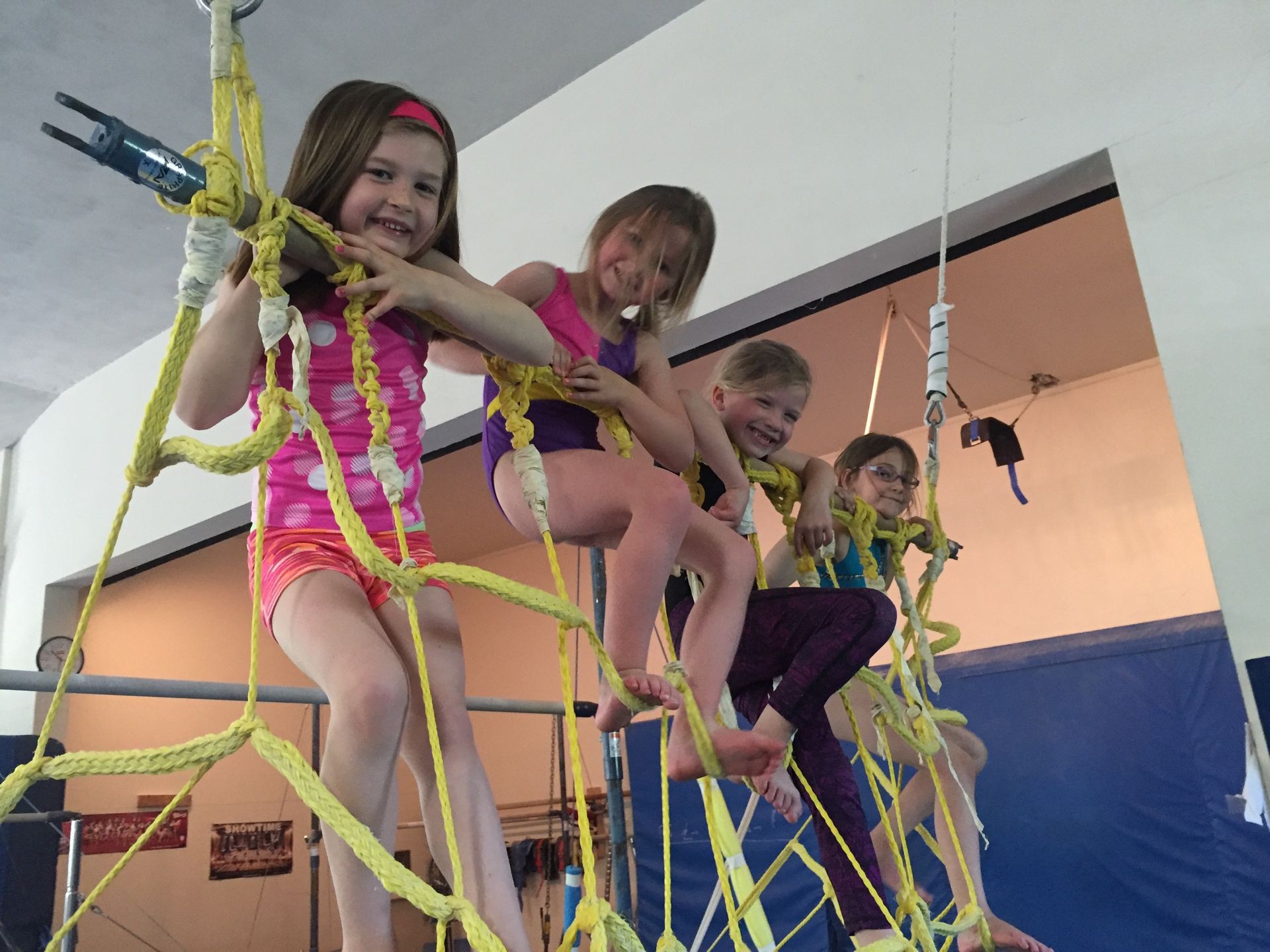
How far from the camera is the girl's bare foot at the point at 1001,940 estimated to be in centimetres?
147

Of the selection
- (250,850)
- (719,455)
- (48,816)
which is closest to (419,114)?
(719,455)

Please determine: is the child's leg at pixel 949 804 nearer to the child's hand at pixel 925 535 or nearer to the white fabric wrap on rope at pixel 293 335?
the child's hand at pixel 925 535

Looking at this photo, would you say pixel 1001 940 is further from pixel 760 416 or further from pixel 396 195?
pixel 396 195

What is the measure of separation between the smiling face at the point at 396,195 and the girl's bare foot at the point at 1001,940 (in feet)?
4.00

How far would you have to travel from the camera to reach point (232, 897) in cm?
443

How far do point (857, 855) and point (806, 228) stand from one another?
3.57 feet

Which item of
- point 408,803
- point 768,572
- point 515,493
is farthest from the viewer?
point 408,803

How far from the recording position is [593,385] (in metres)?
1.07

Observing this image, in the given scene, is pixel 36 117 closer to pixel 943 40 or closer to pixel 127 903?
pixel 943 40

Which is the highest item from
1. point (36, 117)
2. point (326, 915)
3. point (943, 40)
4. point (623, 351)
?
point (36, 117)

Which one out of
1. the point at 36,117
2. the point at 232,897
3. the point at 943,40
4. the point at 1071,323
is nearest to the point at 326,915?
the point at 232,897

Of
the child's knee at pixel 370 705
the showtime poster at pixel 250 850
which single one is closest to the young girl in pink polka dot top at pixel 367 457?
the child's knee at pixel 370 705

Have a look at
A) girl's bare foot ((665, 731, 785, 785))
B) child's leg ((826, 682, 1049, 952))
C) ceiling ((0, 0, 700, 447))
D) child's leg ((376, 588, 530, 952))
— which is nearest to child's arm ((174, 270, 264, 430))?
child's leg ((376, 588, 530, 952))

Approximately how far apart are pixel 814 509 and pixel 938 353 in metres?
0.28
